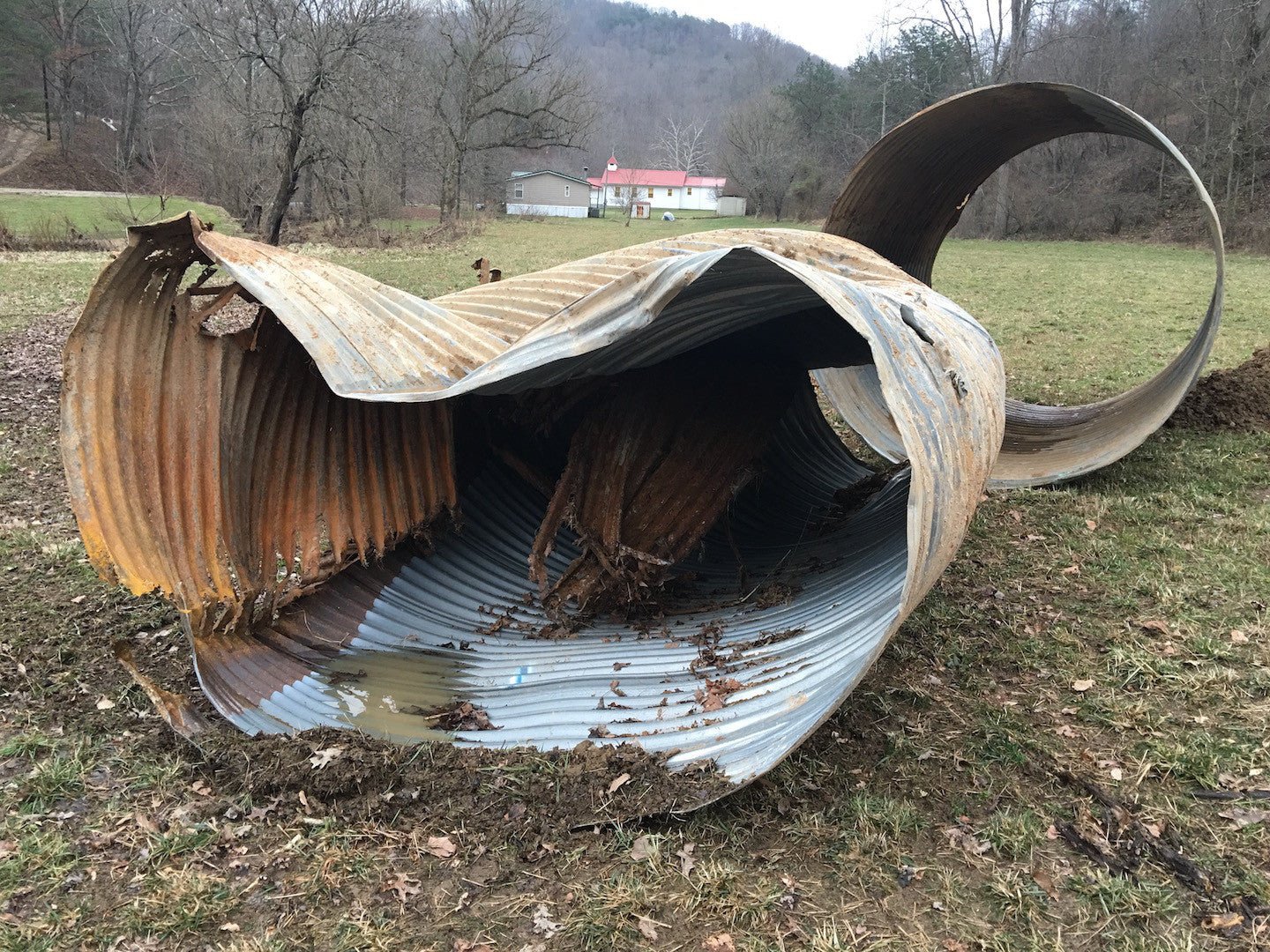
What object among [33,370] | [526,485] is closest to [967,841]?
[526,485]

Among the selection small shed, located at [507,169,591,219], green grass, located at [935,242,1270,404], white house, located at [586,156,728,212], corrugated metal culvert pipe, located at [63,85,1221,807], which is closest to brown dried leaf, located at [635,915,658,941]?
corrugated metal culvert pipe, located at [63,85,1221,807]

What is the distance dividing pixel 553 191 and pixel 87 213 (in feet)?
146

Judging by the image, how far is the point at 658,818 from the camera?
2.79m

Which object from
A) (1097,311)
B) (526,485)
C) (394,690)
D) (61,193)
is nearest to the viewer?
(394,690)

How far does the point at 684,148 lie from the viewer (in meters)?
103

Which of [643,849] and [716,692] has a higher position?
[716,692]

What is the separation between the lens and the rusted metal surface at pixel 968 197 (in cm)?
562

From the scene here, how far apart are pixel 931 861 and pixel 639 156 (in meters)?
109

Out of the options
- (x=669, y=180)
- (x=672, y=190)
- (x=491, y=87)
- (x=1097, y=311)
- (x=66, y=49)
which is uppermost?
(x=66, y=49)

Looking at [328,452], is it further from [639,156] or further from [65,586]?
[639,156]

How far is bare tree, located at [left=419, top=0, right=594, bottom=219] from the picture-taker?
1375 inches

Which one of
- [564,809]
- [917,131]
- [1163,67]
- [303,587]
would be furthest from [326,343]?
[1163,67]

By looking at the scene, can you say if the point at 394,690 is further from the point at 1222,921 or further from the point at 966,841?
the point at 1222,921

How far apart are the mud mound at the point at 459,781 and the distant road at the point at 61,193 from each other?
39.8 m
